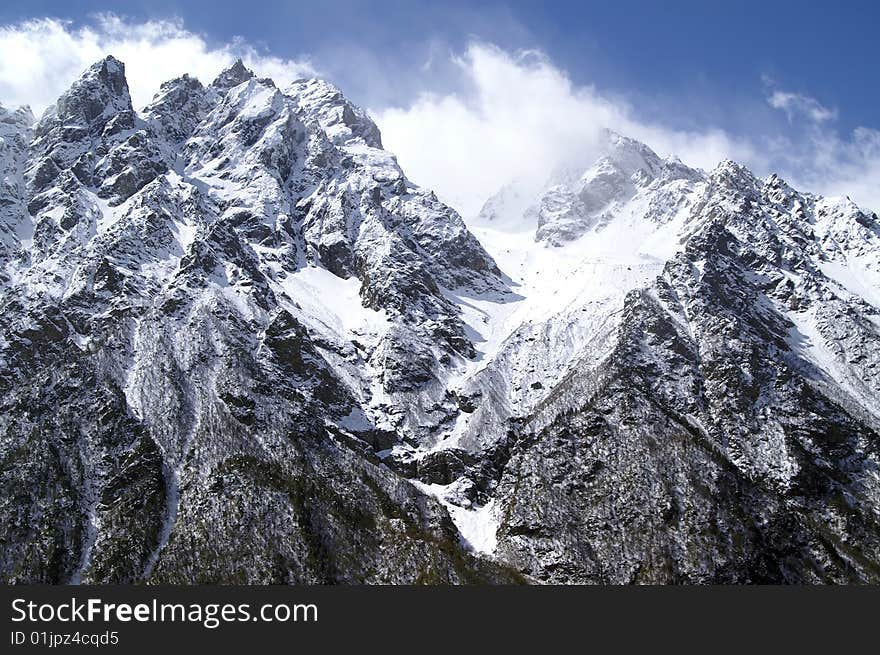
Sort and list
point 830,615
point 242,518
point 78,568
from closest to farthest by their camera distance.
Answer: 1. point 830,615
2. point 78,568
3. point 242,518

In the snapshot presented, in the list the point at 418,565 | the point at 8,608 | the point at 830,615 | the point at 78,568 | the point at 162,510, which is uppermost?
the point at 162,510

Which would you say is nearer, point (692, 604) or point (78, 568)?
point (692, 604)

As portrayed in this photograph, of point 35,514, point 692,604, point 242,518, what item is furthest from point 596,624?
point 35,514

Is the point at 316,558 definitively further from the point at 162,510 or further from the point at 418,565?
the point at 162,510

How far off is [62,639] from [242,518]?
12803cm

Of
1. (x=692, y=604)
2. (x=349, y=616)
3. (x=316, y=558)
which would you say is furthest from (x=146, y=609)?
(x=316, y=558)

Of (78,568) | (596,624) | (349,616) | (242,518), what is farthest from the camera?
(242,518)

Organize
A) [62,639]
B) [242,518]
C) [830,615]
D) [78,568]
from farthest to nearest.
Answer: [242,518]
[78,568]
[830,615]
[62,639]

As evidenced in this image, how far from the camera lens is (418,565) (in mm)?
190125

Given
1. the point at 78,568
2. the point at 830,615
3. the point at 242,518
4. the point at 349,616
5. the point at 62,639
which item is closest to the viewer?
the point at 62,639

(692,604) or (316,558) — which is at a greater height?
(316,558)

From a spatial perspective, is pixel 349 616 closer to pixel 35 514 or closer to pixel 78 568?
pixel 78 568

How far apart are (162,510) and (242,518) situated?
68.1ft

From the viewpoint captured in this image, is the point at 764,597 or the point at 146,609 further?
the point at 764,597
